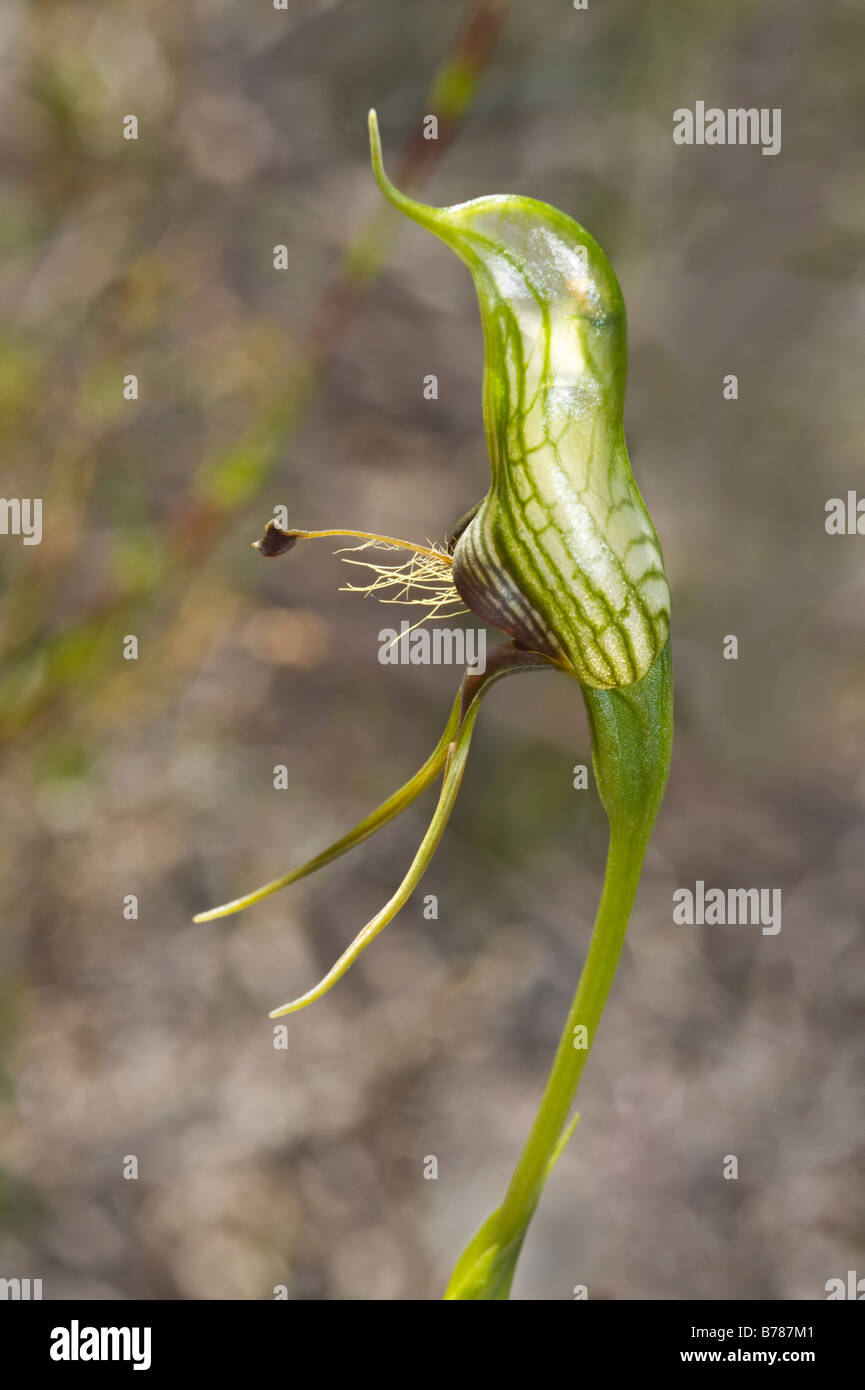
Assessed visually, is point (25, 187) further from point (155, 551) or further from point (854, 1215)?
point (854, 1215)

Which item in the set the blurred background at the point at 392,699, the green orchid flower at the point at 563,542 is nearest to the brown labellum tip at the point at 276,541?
the green orchid flower at the point at 563,542

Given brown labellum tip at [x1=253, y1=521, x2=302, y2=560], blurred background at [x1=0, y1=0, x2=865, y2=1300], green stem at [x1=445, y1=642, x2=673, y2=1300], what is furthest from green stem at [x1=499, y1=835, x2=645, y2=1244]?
blurred background at [x1=0, y1=0, x2=865, y2=1300]

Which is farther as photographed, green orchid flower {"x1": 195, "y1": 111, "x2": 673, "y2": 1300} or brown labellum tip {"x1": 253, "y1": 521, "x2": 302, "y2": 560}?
brown labellum tip {"x1": 253, "y1": 521, "x2": 302, "y2": 560}

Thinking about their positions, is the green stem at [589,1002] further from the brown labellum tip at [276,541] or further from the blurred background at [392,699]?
the blurred background at [392,699]

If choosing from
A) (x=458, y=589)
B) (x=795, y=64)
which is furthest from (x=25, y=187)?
(x=458, y=589)

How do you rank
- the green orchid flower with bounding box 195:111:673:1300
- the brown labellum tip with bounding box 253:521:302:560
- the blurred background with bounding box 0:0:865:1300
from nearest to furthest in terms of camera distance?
the green orchid flower with bounding box 195:111:673:1300 < the brown labellum tip with bounding box 253:521:302:560 < the blurred background with bounding box 0:0:865:1300

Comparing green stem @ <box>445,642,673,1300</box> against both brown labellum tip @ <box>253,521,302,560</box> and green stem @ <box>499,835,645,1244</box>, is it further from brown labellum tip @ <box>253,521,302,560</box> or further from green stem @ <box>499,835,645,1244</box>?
brown labellum tip @ <box>253,521,302,560</box>
